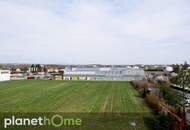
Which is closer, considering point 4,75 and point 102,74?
point 4,75

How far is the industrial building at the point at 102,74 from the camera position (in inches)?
1782

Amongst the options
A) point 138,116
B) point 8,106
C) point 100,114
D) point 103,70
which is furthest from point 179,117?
point 103,70

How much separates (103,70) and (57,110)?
34.1 meters

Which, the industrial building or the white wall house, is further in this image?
the industrial building

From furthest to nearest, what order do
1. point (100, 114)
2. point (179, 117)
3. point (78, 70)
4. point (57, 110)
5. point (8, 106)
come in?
point (78, 70) < point (8, 106) < point (57, 110) < point (100, 114) < point (179, 117)

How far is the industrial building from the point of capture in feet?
149

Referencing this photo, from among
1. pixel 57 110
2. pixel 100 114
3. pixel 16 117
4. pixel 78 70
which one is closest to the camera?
pixel 16 117

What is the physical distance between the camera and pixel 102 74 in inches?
1861

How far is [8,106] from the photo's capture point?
17.0 meters

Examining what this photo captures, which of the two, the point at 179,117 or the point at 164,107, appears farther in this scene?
the point at 164,107

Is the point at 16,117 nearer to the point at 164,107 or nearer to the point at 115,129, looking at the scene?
the point at 115,129

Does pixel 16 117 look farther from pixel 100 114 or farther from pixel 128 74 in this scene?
pixel 128 74

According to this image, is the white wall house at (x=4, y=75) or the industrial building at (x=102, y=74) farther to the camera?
the industrial building at (x=102, y=74)

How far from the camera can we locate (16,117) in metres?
13.3
